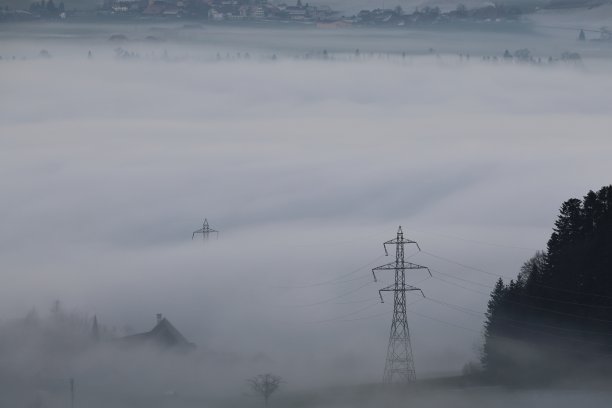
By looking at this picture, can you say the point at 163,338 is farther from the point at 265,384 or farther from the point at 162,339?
the point at 265,384

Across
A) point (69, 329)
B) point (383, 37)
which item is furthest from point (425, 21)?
point (69, 329)

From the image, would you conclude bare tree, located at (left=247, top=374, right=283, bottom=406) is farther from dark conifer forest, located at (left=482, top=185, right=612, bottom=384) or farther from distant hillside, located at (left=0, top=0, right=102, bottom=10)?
distant hillside, located at (left=0, top=0, right=102, bottom=10)

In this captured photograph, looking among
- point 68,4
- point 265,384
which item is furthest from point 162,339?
point 68,4

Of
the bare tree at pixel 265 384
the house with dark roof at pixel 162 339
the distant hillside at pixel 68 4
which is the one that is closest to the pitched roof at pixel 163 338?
the house with dark roof at pixel 162 339

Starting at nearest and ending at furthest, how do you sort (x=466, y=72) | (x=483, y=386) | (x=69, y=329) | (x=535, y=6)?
(x=483, y=386)
(x=69, y=329)
(x=535, y=6)
(x=466, y=72)

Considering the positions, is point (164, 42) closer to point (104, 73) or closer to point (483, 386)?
point (104, 73)

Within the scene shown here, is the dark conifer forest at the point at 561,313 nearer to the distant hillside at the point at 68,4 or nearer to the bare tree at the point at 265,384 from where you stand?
the bare tree at the point at 265,384
